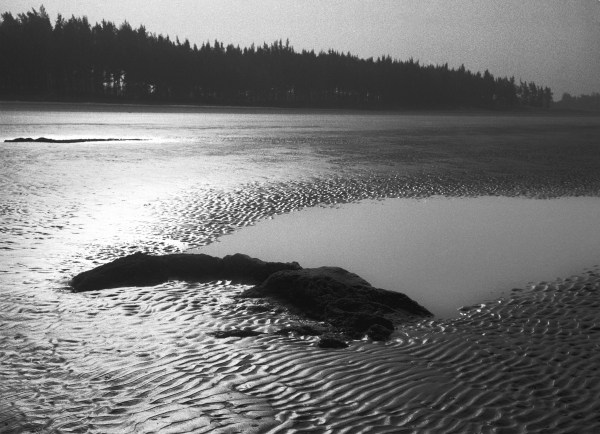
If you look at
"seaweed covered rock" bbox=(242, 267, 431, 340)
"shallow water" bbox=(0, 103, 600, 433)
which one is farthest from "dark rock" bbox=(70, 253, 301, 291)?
"seaweed covered rock" bbox=(242, 267, 431, 340)

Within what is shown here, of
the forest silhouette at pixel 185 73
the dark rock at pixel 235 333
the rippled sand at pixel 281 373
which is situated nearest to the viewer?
the rippled sand at pixel 281 373

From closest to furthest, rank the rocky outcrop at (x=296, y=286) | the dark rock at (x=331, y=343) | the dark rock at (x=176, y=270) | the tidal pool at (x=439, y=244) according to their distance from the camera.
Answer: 1. the dark rock at (x=331, y=343)
2. the rocky outcrop at (x=296, y=286)
3. the dark rock at (x=176, y=270)
4. the tidal pool at (x=439, y=244)

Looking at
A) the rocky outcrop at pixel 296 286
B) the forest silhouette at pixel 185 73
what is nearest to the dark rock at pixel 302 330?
the rocky outcrop at pixel 296 286

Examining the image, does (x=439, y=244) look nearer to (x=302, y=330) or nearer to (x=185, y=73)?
(x=302, y=330)

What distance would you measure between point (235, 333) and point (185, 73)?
10964 centimetres

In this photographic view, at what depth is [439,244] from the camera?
1018 cm

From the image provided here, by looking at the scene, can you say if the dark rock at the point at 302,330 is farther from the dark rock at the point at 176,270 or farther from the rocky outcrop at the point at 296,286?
the dark rock at the point at 176,270

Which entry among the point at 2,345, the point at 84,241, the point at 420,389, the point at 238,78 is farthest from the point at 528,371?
the point at 238,78

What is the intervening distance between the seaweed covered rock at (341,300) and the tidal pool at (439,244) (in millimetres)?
667

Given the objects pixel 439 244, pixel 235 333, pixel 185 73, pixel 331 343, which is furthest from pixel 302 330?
pixel 185 73

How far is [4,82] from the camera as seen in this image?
89750 mm

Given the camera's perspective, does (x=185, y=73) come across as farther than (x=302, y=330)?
Yes

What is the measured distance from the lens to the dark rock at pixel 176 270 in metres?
7.58

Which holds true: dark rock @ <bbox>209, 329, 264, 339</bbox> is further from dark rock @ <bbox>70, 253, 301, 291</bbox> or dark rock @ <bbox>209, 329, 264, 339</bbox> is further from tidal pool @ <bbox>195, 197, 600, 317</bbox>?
tidal pool @ <bbox>195, 197, 600, 317</bbox>
